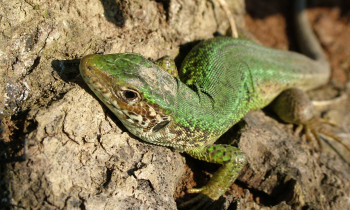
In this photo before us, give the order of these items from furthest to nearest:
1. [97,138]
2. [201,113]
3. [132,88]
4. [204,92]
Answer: [204,92] → [201,113] → [97,138] → [132,88]

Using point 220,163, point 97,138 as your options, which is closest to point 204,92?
point 220,163

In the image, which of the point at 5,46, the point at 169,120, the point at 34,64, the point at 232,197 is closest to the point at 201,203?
the point at 232,197

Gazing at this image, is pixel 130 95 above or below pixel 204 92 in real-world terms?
above

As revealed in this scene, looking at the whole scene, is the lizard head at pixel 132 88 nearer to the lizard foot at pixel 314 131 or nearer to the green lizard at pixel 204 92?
the green lizard at pixel 204 92

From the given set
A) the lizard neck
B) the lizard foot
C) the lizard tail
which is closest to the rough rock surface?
the lizard foot

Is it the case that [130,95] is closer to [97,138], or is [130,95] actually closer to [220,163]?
[97,138]
